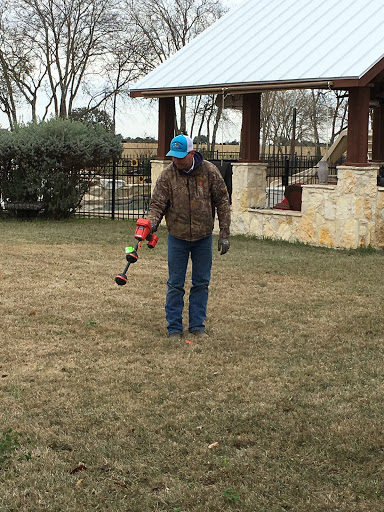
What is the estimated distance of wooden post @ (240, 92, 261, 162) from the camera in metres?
15.0

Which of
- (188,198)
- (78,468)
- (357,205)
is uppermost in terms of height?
(188,198)

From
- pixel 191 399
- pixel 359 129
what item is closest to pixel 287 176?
pixel 359 129

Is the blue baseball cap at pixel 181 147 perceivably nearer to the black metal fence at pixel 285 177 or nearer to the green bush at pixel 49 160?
the black metal fence at pixel 285 177

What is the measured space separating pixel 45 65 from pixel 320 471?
42295mm

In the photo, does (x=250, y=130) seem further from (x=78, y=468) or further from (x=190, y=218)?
(x=78, y=468)

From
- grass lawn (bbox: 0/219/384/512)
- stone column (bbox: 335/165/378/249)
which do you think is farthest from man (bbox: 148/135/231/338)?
stone column (bbox: 335/165/378/249)

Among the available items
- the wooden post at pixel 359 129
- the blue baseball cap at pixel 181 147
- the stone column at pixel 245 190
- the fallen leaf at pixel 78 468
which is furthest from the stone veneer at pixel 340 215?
the fallen leaf at pixel 78 468

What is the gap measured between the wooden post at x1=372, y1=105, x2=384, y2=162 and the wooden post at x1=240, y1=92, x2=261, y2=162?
3.96 meters

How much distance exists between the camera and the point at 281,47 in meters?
15.0

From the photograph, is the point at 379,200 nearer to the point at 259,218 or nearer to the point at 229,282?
the point at 259,218

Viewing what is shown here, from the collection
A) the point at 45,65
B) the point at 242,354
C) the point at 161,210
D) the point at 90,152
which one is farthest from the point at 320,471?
the point at 45,65

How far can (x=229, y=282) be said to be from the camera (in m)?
9.80

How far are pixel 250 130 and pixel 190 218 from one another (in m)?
8.56

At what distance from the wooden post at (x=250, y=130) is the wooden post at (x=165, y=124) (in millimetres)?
2203
